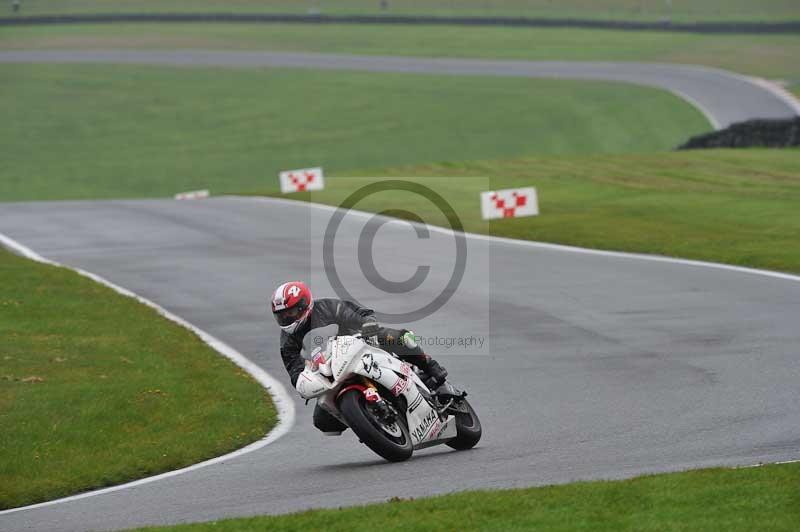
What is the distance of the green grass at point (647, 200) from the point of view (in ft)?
83.6

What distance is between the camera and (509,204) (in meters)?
30.9

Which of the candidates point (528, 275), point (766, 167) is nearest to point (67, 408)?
point (528, 275)

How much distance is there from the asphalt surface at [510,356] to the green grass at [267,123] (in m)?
21.1

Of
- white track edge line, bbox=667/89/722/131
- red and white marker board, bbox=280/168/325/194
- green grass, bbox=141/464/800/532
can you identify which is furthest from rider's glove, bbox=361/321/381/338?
white track edge line, bbox=667/89/722/131

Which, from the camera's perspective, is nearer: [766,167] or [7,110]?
[766,167]

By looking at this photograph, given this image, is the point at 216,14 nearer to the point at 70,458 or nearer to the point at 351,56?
the point at 351,56

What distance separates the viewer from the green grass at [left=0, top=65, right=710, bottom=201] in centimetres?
5259

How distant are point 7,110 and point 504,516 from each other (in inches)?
2278

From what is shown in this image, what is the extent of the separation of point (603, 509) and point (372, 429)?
2645 millimetres

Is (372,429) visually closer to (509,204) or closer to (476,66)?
(509,204)

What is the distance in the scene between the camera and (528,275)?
22.7 meters

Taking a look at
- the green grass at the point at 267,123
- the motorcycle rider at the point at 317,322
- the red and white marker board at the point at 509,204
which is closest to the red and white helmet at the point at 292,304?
the motorcycle rider at the point at 317,322

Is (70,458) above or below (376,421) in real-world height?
below

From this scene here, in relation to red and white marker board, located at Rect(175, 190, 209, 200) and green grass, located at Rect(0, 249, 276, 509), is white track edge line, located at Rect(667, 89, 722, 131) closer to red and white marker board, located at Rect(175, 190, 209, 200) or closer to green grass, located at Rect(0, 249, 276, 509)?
red and white marker board, located at Rect(175, 190, 209, 200)
